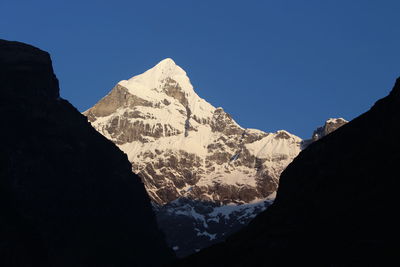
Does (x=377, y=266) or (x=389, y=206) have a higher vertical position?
(x=389, y=206)

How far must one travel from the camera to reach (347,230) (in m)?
178

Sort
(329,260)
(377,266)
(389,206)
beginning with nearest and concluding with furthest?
(377,266)
(329,260)
(389,206)

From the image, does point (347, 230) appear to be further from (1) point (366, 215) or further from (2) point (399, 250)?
(2) point (399, 250)

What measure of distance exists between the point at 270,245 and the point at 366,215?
16.6 metres

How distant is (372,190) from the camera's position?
19012cm

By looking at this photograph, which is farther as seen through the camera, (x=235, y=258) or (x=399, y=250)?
(x=235, y=258)

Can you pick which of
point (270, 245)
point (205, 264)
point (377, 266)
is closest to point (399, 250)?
point (377, 266)

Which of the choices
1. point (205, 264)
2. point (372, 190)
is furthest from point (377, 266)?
point (205, 264)

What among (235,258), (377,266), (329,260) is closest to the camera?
(377,266)

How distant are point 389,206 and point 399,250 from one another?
21480 millimetres

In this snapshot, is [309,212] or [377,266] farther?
[309,212]

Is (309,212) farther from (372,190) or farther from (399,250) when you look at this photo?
(399,250)

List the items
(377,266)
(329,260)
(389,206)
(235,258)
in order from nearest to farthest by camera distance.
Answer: (377,266) → (329,260) → (389,206) → (235,258)

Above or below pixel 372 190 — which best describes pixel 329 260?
below
